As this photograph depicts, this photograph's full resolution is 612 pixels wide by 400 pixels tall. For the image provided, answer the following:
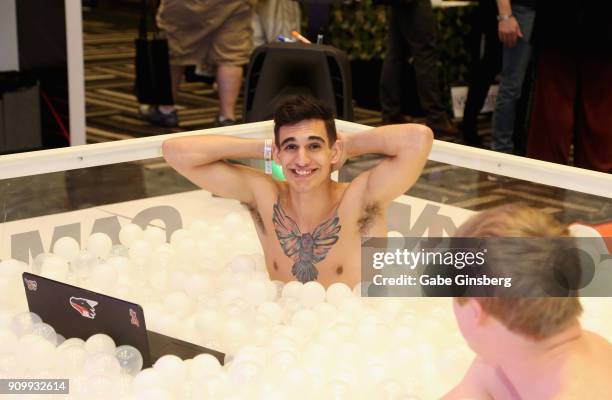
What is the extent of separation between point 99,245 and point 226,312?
2.55 ft

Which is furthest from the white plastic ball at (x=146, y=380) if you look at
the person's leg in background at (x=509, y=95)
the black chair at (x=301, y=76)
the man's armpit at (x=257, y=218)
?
the person's leg in background at (x=509, y=95)

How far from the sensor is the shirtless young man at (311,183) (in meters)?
2.67

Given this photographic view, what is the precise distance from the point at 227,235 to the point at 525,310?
218 cm

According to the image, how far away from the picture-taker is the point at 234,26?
5.58 metres

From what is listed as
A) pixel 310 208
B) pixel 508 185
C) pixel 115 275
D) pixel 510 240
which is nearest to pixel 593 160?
pixel 508 185

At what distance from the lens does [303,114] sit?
266 cm

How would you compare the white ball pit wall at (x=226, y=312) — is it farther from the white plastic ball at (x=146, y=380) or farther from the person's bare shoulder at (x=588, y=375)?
the person's bare shoulder at (x=588, y=375)

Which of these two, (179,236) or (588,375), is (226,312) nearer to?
(179,236)

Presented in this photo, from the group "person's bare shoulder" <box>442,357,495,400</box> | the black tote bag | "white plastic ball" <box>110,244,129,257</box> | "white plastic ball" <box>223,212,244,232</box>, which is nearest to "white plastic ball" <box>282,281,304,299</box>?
"white plastic ball" <box>110,244,129,257</box>

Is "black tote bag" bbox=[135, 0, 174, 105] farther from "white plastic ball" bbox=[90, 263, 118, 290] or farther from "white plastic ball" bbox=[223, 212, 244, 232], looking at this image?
"white plastic ball" bbox=[90, 263, 118, 290]

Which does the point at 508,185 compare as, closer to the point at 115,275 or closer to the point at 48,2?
the point at 115,275

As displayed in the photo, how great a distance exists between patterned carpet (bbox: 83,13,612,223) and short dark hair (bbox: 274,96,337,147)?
1.44ft

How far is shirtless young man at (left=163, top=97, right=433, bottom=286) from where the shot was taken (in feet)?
8.77

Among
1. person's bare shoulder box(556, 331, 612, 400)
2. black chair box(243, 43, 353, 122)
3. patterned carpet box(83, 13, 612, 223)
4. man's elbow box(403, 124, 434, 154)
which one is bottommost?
patterned carpet box(83, 13, 612, 223)
